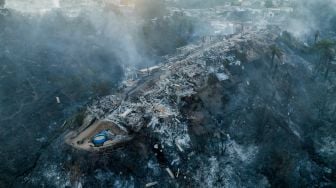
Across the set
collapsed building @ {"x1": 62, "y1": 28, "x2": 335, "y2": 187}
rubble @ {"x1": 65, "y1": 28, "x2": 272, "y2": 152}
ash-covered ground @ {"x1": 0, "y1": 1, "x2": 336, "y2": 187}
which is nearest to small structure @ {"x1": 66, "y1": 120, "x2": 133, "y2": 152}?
collapsed building @ {"x1": 62, "y1": 28, "x2": 335, "y2": 187}

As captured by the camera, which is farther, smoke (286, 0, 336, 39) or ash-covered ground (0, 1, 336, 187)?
smoke (286, 0, 336, 39)

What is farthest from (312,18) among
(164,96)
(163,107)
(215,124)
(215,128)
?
(163,107)

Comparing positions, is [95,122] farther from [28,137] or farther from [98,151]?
[28,137]

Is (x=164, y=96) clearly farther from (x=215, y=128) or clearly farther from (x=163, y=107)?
(x=215, y=128)

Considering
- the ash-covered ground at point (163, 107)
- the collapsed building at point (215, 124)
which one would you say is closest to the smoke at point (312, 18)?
the ash-covered ground at point (163, 107)

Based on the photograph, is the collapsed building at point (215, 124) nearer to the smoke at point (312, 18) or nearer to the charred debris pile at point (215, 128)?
the charred debris pile at point (215, 128)

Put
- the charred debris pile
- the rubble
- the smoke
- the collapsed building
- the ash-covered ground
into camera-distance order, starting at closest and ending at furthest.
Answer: the charred debris pile, the ash-covered ground, the collapsed building, the rubble, the smoke

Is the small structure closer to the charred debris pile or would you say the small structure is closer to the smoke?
the charred debris pile

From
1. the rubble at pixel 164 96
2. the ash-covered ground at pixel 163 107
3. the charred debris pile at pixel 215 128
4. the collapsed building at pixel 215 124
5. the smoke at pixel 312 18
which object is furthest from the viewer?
the smoke at pixel 312 18
